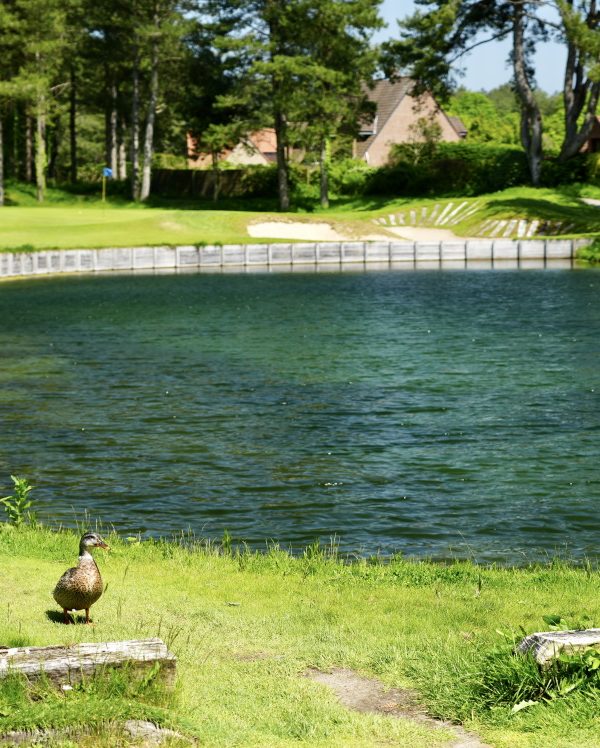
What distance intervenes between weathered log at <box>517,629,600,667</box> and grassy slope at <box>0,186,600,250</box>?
5812cm

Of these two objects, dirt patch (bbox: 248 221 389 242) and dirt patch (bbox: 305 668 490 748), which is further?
dirt patch (bbox: 248 221 389 242)

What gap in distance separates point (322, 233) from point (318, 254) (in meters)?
5.19

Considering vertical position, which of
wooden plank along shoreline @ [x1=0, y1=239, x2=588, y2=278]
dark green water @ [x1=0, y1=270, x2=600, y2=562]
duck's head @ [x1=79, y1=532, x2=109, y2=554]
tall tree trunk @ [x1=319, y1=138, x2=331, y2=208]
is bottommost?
dark green water @ [x1=0, y1=270, x2=600, y2=562]

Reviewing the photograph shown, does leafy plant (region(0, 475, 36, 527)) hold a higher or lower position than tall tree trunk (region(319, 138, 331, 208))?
lower

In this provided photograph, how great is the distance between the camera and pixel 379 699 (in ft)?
31.3

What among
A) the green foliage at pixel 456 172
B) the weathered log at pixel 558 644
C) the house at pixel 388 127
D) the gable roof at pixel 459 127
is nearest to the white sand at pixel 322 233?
the green foliage at pixel 456 172

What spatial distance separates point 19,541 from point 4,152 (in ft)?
335

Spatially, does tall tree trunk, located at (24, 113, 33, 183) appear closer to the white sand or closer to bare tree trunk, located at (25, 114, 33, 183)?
bare tree trunk, located at (25, 114, 33, 183)

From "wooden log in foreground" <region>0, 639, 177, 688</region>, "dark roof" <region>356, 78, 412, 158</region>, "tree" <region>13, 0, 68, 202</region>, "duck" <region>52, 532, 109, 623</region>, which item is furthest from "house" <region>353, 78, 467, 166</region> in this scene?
"wooden log in foreground" <region>0, 639, 177, 688</region>

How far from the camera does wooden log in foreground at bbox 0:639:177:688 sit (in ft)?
28.0

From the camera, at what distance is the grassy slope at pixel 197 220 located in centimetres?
6906

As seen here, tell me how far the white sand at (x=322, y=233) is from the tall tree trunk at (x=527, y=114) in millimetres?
14268

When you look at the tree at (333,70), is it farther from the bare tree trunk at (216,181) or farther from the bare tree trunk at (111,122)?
the bare tree trunk at (111,122)

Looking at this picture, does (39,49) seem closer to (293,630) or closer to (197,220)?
(197,220)
